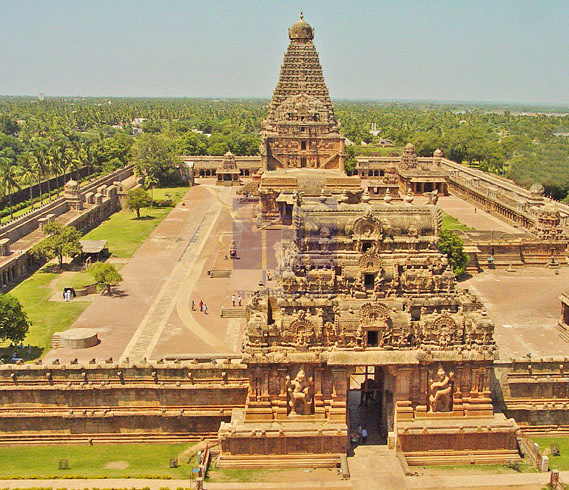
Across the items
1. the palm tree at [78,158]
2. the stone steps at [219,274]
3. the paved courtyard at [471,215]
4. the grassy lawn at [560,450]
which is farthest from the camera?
the palm tree at [78,158]

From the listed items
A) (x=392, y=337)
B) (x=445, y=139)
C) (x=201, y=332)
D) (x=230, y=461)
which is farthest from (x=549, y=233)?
(x=445, y=139)

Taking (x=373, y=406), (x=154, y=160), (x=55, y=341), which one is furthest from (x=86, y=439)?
(x=154, y=160)

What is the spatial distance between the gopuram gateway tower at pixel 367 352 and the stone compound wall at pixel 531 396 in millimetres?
1861

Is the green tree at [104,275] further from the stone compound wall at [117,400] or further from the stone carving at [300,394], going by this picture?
the stone carving at [300,394]

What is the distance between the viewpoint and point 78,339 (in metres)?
36.0

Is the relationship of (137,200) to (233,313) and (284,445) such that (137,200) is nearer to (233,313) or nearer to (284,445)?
(233,313)

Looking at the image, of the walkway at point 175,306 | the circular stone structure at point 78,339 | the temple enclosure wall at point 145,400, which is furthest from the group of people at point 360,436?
the circular stone structure at point 78,339

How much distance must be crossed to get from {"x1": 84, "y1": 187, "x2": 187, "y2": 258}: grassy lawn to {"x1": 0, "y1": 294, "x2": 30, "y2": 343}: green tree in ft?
71.4

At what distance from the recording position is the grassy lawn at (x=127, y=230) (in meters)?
59.4

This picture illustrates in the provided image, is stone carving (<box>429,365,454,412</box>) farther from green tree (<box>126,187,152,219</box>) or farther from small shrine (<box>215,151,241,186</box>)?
small shrine (<box>215,151,241,186</box>)

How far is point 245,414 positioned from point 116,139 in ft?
319

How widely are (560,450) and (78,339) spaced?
77.1 ft

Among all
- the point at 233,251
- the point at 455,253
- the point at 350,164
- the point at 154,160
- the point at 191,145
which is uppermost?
the point at 191,145

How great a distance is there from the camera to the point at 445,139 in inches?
4742
